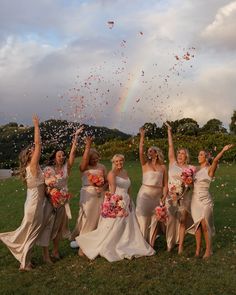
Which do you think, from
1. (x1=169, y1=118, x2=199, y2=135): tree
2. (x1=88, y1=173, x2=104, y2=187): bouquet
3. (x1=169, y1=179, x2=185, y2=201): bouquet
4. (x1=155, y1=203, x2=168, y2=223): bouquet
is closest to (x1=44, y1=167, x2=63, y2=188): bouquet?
(x1=88, y1=173, x2=104, y2=187): bouquet

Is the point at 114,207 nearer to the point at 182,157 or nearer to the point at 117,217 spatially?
the point at 117,217

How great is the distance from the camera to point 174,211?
11.4 m

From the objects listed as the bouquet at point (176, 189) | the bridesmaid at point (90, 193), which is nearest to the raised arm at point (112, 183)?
the bridesmaid at point (90, 193)

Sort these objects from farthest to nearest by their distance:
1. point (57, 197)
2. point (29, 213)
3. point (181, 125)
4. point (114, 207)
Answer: point (181, 125) < point (114, 207) < point (57, 197) < point (29, 213)

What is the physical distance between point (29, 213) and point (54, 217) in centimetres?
85

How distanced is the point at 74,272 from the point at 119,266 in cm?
94

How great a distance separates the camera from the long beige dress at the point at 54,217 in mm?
10562

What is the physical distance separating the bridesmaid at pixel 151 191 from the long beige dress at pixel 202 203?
82cm

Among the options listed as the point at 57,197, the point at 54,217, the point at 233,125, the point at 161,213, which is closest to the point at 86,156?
the point at 57,197

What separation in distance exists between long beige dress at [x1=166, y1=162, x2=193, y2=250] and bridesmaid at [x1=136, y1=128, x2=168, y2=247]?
0.22 m

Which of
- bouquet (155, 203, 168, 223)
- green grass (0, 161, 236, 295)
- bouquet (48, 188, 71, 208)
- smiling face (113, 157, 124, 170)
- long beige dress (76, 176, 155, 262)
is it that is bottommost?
green grass (0, 161, 236, 295)

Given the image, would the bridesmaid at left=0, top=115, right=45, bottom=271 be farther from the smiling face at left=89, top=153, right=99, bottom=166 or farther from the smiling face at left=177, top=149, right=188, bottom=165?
the smiling face at left=177, top=149, right=188, bottom=165

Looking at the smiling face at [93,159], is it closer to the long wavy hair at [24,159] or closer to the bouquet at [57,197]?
the bouquet at [57,197]

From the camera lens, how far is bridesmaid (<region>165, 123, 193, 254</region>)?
442 inches
